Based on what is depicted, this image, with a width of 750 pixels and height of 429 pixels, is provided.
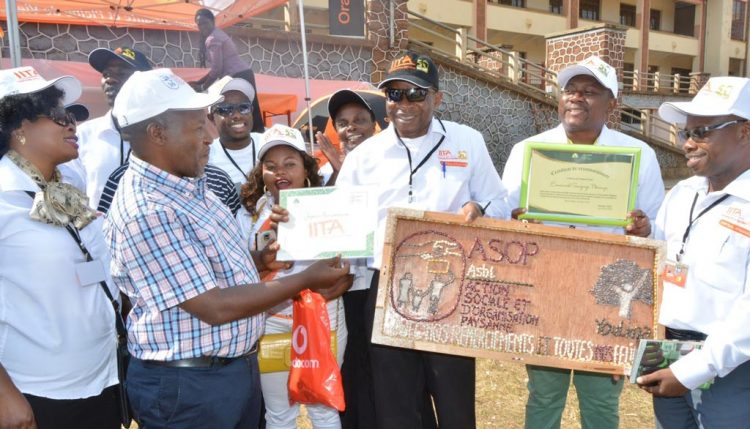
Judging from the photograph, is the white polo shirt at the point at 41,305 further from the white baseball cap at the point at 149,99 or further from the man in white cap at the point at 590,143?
the man in white cap at the point at 590,143

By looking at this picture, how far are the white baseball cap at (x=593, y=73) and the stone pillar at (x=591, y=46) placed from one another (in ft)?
42.0

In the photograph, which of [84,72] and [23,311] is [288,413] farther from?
[84,72]

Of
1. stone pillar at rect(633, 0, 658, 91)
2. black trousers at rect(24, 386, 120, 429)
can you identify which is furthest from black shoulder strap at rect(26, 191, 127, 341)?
stone pillar at rect(633, 0, 658, 91)

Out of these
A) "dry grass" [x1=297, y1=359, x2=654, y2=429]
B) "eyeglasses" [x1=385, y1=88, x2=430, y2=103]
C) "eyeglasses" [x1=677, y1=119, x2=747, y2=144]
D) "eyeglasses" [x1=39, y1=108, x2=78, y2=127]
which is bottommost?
"dry grass" [x1=297, y1=359, x2=654, y2=429]

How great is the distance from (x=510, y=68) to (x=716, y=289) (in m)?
18.0

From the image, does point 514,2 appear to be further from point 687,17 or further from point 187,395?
point 187,395

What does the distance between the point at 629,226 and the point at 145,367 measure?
2324mm

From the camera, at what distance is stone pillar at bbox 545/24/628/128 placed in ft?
51.1

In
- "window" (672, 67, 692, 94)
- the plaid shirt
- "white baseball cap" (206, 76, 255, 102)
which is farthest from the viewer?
"window" (672, 67, 692, 94)

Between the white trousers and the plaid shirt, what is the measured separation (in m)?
0.83

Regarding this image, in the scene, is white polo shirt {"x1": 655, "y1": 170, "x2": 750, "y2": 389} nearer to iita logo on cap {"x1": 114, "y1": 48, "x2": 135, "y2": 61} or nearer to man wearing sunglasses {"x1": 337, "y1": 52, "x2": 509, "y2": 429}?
man wearing sunglasses {"x1": 337, "y1": 52, "x2": 509, "y2": 429}

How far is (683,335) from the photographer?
2.54 metres

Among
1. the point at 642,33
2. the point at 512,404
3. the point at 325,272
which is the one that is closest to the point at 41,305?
the point at 325,272

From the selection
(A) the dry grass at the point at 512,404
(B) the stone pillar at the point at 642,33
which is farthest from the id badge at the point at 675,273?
(B) the stone pillar at the point at 642,33
